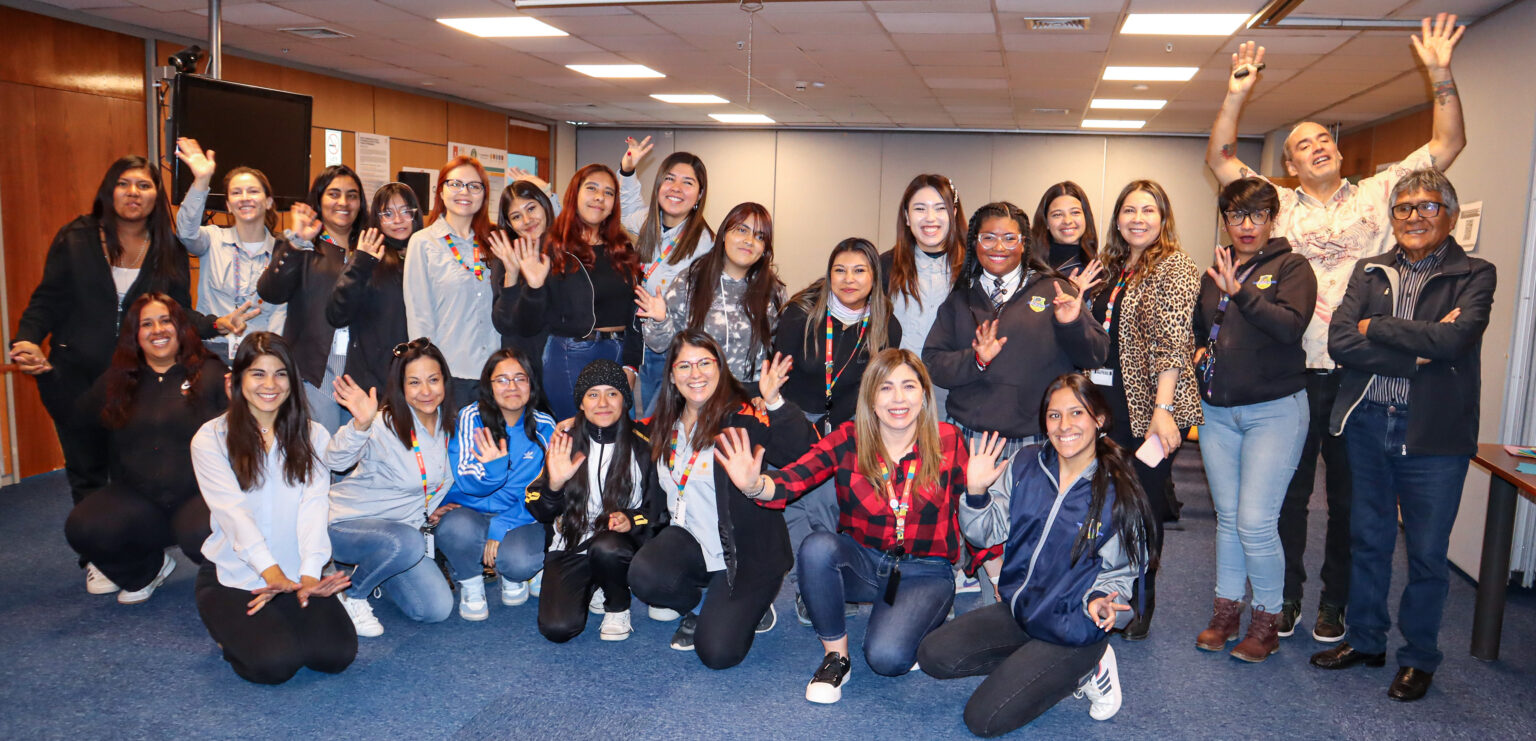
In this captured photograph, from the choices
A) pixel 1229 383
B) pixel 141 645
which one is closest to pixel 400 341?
pixel 141 645

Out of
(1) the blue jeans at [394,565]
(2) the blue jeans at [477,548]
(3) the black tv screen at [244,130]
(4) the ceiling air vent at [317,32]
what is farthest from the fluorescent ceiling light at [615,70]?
(1) the blue jeans at [394,565]

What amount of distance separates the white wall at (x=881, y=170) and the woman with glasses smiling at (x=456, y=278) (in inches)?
326

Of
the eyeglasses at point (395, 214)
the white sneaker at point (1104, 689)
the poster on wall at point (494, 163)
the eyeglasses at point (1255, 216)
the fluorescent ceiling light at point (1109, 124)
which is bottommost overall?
the white sneaker at point (1104, 689)

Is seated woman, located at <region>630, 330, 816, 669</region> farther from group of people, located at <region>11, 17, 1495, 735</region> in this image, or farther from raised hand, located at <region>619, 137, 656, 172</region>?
raised hand, located at <region>619, 137, 656, 172</region>

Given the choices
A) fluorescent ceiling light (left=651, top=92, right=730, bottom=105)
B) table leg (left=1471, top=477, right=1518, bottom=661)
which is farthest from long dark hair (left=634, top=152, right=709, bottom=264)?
fluorescent ceiling light (left=651, top=92, right=730, bottom=105)

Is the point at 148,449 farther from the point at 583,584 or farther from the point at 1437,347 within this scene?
the point at 1437,347

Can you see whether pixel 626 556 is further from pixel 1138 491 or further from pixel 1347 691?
pixel 1347 691

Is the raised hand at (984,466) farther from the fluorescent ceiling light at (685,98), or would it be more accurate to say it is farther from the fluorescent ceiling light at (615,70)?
the fluorescent ceiling light at (685,98)

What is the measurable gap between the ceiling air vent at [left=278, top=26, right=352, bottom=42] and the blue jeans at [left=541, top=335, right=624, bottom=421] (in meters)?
4.15

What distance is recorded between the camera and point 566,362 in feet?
12.7

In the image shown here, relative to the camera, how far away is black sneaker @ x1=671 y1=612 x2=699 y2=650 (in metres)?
3.33

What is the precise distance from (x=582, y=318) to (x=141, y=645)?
6.16 feet

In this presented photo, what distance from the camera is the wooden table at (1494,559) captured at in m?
3.23

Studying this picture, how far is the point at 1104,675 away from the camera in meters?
2.85
